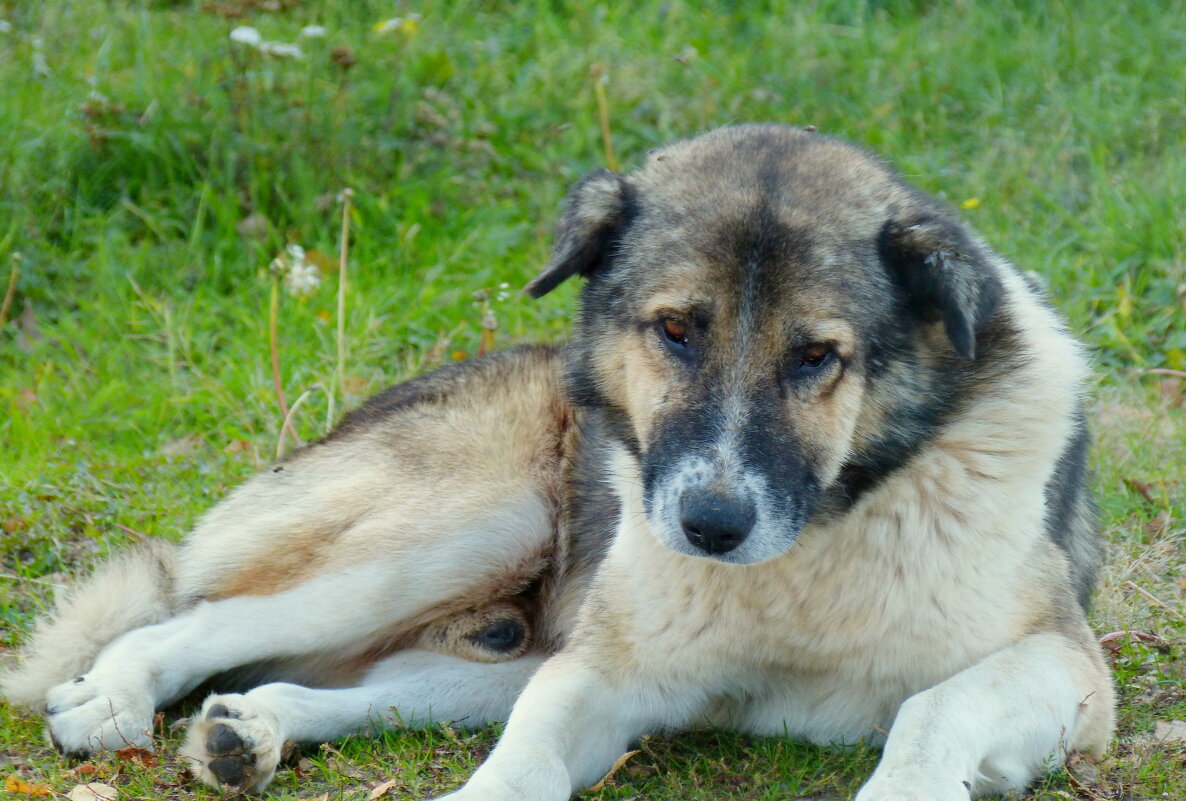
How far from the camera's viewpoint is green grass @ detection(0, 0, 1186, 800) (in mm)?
5230

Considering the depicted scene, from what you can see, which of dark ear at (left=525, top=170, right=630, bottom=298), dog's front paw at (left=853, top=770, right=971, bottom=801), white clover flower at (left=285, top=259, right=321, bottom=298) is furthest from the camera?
white clover flower at (left=285, top=259, right=321, bottom=298)

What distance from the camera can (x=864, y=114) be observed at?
24.1ft

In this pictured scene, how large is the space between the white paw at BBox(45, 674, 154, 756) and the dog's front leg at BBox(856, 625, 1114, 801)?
1.84 metres

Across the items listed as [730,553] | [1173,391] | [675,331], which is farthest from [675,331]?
[1173,391]

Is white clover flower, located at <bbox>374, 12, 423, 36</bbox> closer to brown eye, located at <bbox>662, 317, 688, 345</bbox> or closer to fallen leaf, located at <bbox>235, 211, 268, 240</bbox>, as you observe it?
fallen leaf, located at <bbox>235, 211, 268, 240</bbox>

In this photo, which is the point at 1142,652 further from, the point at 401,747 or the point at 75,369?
the point at 75,369

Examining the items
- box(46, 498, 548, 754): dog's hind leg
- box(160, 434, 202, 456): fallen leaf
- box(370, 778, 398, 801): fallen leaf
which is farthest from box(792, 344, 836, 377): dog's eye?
box(160, 434, 202, 456): fallen leaf

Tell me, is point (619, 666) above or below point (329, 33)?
below

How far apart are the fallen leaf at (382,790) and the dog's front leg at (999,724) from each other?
3.80 ft

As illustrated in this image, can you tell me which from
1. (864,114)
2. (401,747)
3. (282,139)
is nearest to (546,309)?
(282,139)

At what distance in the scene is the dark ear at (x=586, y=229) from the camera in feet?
10.9

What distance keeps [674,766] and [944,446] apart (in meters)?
1.03

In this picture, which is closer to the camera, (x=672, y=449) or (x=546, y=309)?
(x=672, y=449)

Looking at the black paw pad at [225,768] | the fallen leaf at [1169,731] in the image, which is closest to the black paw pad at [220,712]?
the black paw pad at [225,768]
